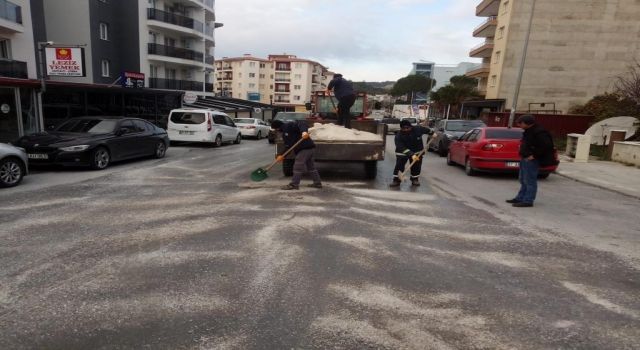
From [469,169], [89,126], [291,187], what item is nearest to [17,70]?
[89,126]

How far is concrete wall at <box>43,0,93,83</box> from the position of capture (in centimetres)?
2719

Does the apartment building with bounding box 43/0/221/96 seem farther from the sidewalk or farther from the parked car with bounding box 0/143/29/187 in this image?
the sidewalk

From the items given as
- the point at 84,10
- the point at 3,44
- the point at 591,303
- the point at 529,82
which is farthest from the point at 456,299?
the point at 529,82

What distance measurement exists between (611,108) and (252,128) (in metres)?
20.7

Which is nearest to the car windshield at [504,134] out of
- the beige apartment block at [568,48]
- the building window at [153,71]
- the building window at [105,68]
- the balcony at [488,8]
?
the beige apartment block at [568,48]

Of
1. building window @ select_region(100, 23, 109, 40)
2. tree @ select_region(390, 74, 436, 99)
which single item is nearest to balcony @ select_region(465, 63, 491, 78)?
building window @ select_region(100, 23, 109, 40)

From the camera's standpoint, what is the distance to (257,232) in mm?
5297

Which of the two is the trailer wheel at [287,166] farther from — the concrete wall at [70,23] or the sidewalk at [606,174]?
the concrete wall at [70,23]

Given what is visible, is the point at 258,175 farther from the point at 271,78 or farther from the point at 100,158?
the point at 271,78

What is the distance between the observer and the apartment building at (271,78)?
9544cm

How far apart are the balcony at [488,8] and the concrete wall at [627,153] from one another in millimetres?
28890

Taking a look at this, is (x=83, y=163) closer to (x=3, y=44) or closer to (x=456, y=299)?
(x=456, y=299)

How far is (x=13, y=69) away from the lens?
19.9m

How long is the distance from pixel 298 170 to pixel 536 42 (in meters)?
34.2
